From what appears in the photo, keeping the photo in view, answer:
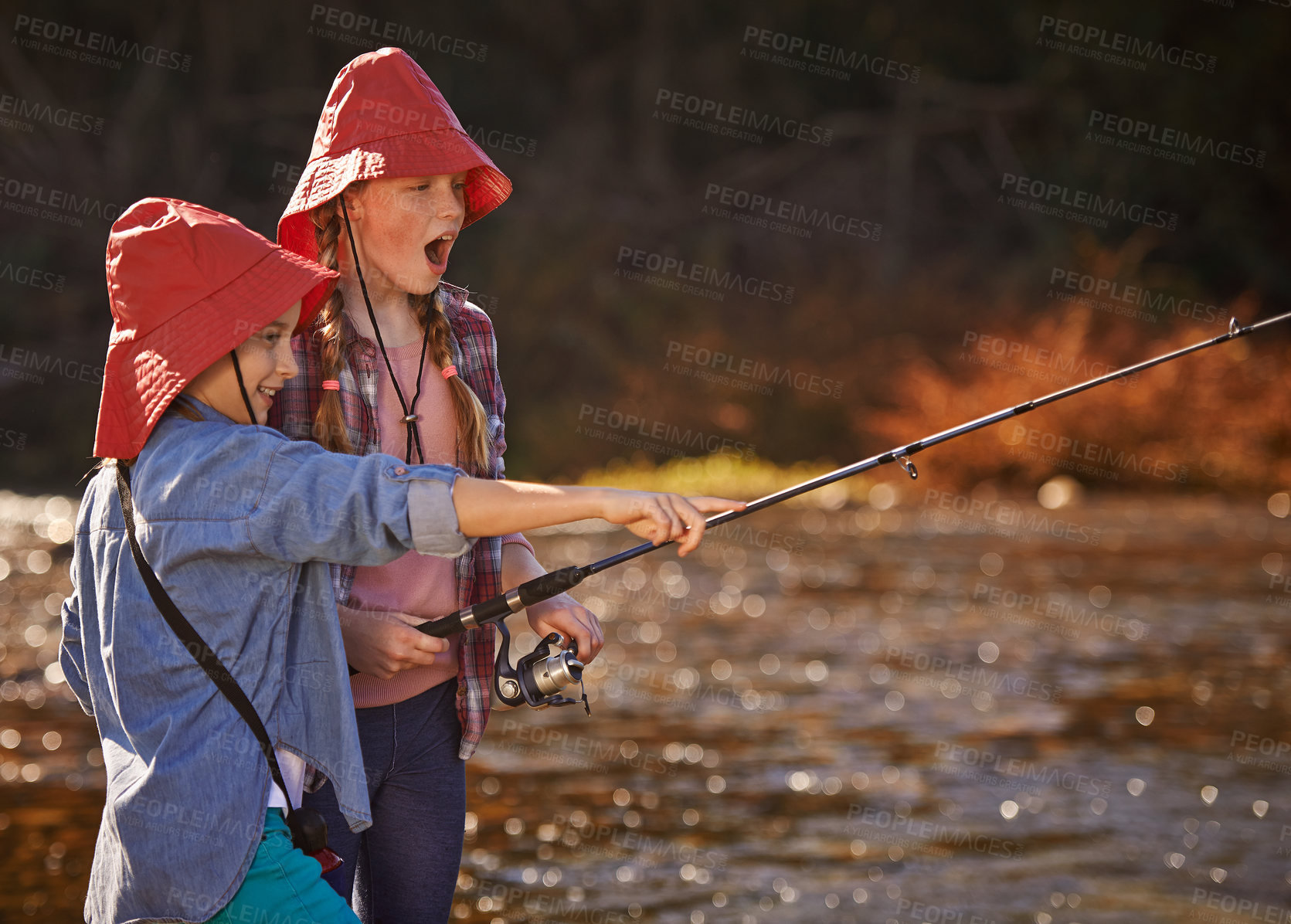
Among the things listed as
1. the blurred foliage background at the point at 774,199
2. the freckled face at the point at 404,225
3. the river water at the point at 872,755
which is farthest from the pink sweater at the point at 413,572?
the blurred foliage background at the point at 774,199

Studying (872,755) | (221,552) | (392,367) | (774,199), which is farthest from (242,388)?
(774,199)

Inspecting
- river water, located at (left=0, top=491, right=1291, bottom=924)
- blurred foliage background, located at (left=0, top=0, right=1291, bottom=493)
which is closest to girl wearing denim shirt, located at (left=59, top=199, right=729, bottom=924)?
river water, located at (left=0, top=491, right=1291, bottom=924)

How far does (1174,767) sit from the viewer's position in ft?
19.1

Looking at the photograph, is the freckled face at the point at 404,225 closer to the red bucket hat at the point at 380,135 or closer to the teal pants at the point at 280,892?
the red bucket hat at the point at 380,135

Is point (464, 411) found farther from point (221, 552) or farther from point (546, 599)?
point (221, 552)

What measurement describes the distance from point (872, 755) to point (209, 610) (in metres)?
4.46

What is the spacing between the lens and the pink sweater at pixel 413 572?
8.09ft

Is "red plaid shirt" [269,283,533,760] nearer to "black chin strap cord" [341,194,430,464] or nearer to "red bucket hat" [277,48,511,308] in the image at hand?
"black chin strap cord" [341,194,430,464]

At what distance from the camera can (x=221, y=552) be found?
77.6 inches

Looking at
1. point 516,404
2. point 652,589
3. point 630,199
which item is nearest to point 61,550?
point 652,589

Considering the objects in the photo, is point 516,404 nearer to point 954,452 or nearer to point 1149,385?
point 954,452

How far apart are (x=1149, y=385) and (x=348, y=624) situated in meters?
12.8

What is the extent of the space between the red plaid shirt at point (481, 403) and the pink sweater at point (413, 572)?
2cm

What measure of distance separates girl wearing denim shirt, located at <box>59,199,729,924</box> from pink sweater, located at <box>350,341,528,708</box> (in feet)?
1.13
